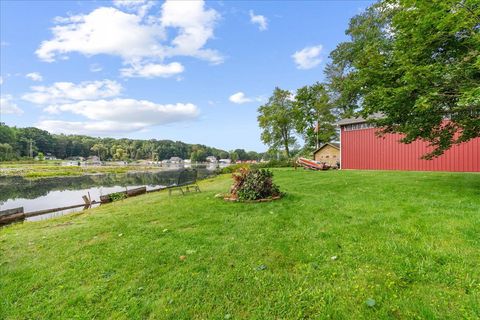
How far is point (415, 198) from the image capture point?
18.9 ft

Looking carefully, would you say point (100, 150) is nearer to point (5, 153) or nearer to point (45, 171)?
point (5, 153)

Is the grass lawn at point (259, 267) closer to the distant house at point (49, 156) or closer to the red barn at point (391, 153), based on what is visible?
the red barn at point (391, 153)

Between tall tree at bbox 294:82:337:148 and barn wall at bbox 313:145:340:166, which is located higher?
tall tree at bbox 294:82:337:148

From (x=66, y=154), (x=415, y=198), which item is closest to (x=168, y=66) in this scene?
(x=415, y=198)

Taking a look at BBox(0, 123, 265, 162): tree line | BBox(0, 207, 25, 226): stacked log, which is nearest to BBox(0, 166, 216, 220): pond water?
BBox(0, 207, 25, 226): stacked log

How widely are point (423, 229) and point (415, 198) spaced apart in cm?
252

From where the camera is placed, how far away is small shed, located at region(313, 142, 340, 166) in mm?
22047

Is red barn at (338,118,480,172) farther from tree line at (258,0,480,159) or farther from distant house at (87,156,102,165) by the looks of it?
distant house at (87,156,102,165)

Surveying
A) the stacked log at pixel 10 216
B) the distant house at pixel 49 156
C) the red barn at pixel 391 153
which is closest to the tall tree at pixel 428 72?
the red barn at pixel 391 153

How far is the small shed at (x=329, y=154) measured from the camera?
22047mm

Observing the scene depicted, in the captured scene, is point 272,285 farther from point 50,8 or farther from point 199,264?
point 50,8

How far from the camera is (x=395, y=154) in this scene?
50.0 feet

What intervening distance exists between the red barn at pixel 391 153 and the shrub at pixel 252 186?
21.8 feet

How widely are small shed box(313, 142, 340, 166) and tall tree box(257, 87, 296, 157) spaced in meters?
6.67
